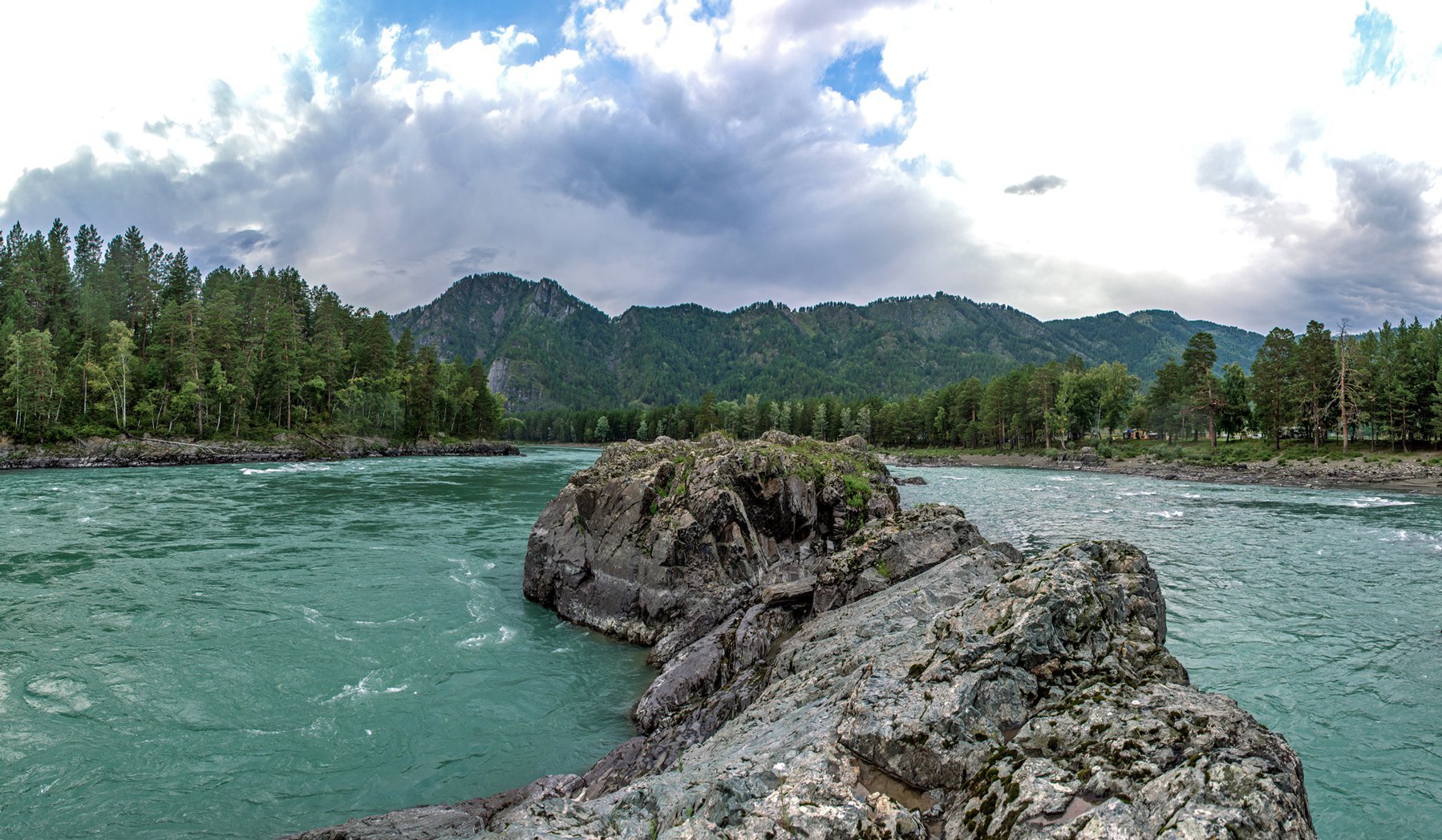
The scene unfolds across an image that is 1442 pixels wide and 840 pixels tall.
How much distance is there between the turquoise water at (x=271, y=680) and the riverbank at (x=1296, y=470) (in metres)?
66.1

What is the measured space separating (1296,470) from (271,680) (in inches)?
3255

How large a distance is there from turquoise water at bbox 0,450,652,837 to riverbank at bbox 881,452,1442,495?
6612 centimetres

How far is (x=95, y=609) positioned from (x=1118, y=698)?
24676mm

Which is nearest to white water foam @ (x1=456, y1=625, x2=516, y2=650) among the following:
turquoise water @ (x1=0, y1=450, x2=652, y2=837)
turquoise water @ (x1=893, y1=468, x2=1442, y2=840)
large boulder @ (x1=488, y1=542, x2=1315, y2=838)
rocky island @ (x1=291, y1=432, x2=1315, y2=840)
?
turquoise water @ (x1=0, y1=450, x2=652, y2=837)

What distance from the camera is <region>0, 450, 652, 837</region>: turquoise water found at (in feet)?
33.5

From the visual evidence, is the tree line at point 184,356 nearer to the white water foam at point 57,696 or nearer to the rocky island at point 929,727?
the white water foam at point 57,696

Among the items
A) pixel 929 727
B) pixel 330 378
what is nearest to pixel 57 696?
pixel 929 727

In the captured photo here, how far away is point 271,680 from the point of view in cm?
1397

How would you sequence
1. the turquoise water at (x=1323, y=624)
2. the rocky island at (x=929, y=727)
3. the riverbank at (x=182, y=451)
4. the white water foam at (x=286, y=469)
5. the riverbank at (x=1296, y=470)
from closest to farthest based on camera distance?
the rocky island at (x=929, y=727) → the turquoise water at (x=1323, y=624) → the riverbank at (x=1296, y=470) → the white water foam at (x=286, y=469) → the riverbank at (x=182, y=451)

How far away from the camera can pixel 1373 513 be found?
3631 centimetres

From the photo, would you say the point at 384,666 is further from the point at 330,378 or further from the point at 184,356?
the point at 330,378

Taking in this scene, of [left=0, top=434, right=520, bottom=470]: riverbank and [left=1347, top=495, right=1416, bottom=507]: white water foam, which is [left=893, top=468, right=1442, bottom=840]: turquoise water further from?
[left=0, top=434, right=520, bottom=470]: riverbank

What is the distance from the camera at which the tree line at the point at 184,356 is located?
72750 millimetres

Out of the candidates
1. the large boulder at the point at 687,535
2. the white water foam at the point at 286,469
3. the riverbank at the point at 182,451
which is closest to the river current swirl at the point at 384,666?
the large boulder at the point at 687,535
